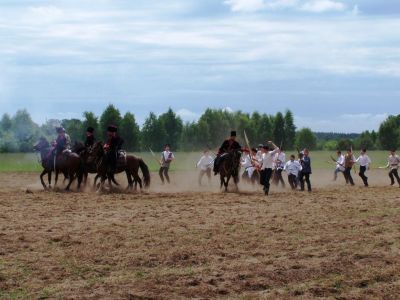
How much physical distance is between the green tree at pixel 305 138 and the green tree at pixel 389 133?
38.1 ft

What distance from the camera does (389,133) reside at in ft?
344

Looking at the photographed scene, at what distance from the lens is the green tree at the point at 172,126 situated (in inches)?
3662

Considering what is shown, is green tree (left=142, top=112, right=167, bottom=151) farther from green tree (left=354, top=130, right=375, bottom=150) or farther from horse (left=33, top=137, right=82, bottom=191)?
horse (left=33, top=137, right=82, bottom=191)

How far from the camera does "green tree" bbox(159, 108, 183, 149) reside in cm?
9301

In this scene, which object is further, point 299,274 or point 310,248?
point 310,248

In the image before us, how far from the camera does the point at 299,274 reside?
11797mm

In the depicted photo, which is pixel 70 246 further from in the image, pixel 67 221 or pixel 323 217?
pixel 323 217

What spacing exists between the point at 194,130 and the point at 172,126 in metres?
5.46

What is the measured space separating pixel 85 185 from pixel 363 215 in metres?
12.0

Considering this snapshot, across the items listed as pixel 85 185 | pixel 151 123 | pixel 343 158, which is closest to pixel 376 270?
pixel 85 185

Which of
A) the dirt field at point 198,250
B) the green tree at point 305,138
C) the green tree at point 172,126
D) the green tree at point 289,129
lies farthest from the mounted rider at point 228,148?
Answer: the green tree at point 305,138

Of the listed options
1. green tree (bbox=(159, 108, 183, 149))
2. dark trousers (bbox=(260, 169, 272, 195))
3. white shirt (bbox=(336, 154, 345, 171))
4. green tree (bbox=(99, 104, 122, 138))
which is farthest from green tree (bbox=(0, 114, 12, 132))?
dark trousers (bbox=(260, 169, 272, 195))

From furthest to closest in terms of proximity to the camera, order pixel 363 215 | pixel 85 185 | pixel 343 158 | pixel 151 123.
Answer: pixel 151 123 < pixel 343 158 < pixel 85 185 < pixel 363 215

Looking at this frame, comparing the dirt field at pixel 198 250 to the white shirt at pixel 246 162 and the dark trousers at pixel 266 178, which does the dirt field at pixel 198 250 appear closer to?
the dark trousers at pixel 266 178
